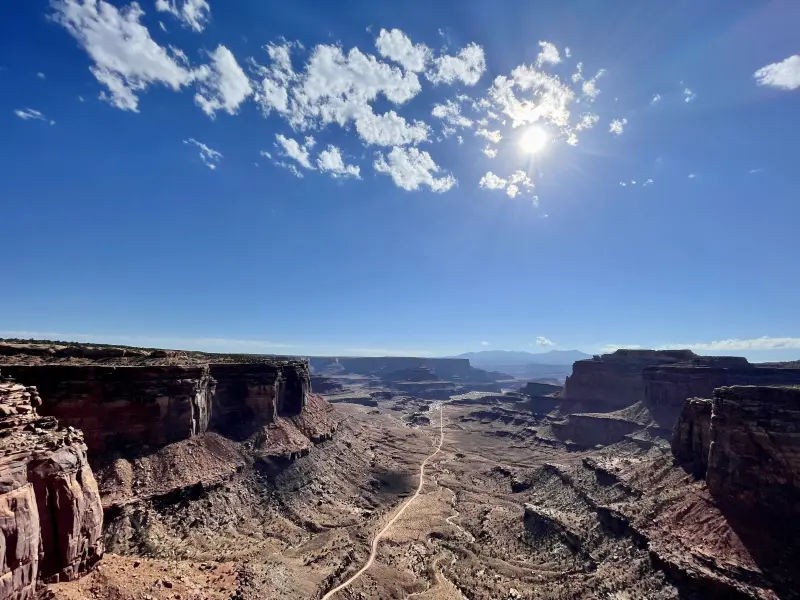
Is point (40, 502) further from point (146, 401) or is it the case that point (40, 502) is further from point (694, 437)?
point (694, 437)

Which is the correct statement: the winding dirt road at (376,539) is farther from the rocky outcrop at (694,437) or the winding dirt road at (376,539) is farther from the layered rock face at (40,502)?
the rocky outcrop at (694,437)

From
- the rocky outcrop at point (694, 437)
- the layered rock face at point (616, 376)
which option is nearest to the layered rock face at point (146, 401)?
the rocky outcrop at point (694, 437)

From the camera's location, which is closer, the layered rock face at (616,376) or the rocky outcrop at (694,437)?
the rocky outcrop at (694,437)

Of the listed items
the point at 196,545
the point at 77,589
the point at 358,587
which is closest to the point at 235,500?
the point at 196,545

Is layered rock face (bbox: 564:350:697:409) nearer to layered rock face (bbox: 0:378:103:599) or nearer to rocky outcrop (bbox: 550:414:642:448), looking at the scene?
rocky outcrop (bbox: 550:414:642:448)

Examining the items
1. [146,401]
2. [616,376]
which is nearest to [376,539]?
[146,401]

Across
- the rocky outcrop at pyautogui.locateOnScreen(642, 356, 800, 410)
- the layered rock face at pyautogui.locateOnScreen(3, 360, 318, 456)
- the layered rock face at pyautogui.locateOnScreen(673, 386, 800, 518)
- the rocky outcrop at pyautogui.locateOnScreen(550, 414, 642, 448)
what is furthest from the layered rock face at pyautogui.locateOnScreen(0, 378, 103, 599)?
the rocky outcrop at pyautogui.locateOnScreen(642, 356, 800, 410)
